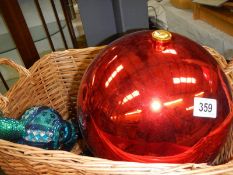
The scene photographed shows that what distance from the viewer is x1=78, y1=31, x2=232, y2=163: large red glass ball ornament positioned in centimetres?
36

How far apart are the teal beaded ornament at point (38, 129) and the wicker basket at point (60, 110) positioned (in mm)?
42

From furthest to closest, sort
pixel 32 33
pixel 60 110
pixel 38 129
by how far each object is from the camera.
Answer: pixel 32 33 < pixel 60 110 < pixel 38 129

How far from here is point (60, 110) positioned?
2.17 ft

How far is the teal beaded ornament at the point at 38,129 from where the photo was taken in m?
0.46

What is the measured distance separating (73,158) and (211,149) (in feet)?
0.64

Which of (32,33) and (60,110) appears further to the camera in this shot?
(32,33)

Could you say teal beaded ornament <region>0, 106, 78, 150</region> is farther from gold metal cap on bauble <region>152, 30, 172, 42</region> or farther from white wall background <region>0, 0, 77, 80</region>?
white wall background <region>0, 0, 77, 80</region>

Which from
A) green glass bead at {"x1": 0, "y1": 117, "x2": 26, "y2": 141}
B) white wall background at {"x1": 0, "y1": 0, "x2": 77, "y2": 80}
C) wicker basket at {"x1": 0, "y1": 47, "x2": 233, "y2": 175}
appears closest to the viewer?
wicker basket at {"x1": 0, "y1": 47, "x2": 233, "y2": 175}

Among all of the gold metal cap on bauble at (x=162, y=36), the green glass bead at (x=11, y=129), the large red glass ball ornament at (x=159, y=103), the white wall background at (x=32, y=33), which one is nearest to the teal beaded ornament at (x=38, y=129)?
the green glass bead at (x=11, y=129)

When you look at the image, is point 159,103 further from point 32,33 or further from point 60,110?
point 32,33

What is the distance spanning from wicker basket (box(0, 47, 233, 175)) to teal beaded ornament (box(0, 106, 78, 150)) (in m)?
0.04

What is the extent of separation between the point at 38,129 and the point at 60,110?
0.17 metres

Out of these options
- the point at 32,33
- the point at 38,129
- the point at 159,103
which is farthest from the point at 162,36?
the point at 32,33

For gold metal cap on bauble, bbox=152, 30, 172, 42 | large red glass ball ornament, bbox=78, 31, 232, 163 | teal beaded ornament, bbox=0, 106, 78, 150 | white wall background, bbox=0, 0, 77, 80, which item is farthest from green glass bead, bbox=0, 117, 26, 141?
white wall background, bbox=0, 0, 77, 80
